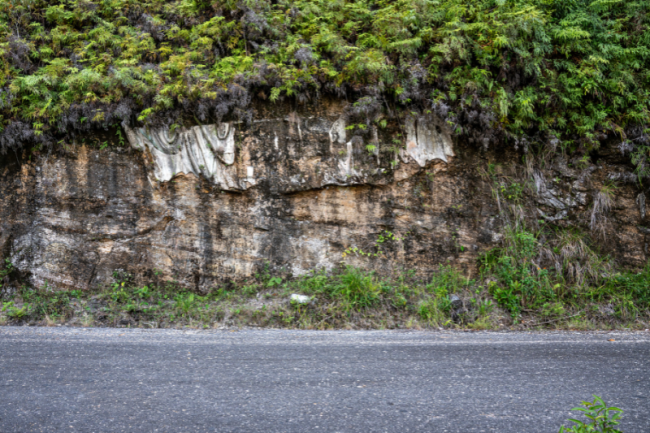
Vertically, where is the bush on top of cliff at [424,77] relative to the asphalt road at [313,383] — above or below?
above

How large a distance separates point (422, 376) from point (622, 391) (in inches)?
61.0

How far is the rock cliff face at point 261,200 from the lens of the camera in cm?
715

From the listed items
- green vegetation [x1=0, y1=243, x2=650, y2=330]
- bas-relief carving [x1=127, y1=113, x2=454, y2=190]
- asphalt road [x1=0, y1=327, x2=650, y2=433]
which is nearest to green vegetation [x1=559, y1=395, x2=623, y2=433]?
asphalt road [x1=0, y1=327, x2=650, y2=433]

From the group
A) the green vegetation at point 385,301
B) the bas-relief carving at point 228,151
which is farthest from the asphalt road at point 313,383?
the bas-relief carving at point 228,151

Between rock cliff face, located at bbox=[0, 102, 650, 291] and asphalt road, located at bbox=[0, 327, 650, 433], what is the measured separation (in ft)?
8.30

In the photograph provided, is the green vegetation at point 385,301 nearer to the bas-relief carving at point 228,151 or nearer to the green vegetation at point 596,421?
the bas-relief carving at point 228,151

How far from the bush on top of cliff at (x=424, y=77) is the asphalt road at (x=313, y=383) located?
13.4 ft

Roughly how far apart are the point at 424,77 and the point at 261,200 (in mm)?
3811

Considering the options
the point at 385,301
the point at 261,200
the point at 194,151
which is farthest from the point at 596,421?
the point at 194,151

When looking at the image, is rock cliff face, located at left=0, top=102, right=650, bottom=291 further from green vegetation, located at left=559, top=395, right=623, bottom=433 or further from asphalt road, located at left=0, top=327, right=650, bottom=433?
green vegetation, located at left=559, top=395, right=623, bottom=433

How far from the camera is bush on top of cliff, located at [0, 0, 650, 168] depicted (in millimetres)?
6926

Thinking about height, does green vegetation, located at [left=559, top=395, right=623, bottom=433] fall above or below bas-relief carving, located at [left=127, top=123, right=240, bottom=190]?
below

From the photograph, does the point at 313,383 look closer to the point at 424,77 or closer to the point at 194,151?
the point at 194,151

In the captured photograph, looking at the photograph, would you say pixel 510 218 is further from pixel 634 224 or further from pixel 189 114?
pixel 189 114
